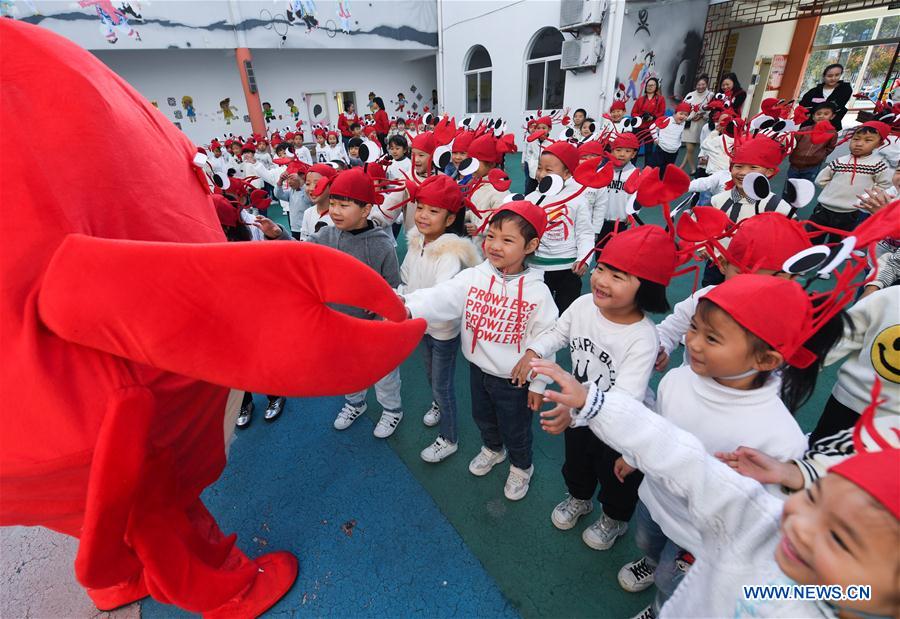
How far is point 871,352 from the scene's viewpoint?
4.29 ft

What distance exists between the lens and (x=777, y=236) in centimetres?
142

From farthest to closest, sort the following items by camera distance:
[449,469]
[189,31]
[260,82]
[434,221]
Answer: [260,82] → [189,31] → [449,469] → [434,221]

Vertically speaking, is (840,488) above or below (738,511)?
above

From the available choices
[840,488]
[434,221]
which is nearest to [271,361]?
[840,488]

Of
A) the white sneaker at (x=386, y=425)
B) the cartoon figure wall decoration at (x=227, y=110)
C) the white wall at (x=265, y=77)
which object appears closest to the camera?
the white sneaker at (x=386, y=425)

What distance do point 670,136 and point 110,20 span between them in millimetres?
11956

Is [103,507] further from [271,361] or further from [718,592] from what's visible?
[718,592]

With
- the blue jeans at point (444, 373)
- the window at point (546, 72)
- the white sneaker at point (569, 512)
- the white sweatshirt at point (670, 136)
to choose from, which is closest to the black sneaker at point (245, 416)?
the blue jeans at point (444, 373)

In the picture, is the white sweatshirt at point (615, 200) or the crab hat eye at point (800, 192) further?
the white sweatshirt at point (615, 200)

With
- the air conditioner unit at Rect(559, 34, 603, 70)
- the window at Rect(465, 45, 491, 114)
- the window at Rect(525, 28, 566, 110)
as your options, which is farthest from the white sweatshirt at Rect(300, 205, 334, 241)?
the window at Rect(465, 45, 491, 114)

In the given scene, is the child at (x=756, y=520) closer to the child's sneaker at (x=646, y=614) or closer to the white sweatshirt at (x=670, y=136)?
the child's sneaker at (x=646, y=614)

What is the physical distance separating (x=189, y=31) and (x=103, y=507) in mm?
13084

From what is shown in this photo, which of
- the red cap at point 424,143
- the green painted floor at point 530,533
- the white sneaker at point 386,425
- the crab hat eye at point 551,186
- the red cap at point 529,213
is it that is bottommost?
the green painted floor at point 530,533

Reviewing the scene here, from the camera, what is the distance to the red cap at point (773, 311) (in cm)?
98
